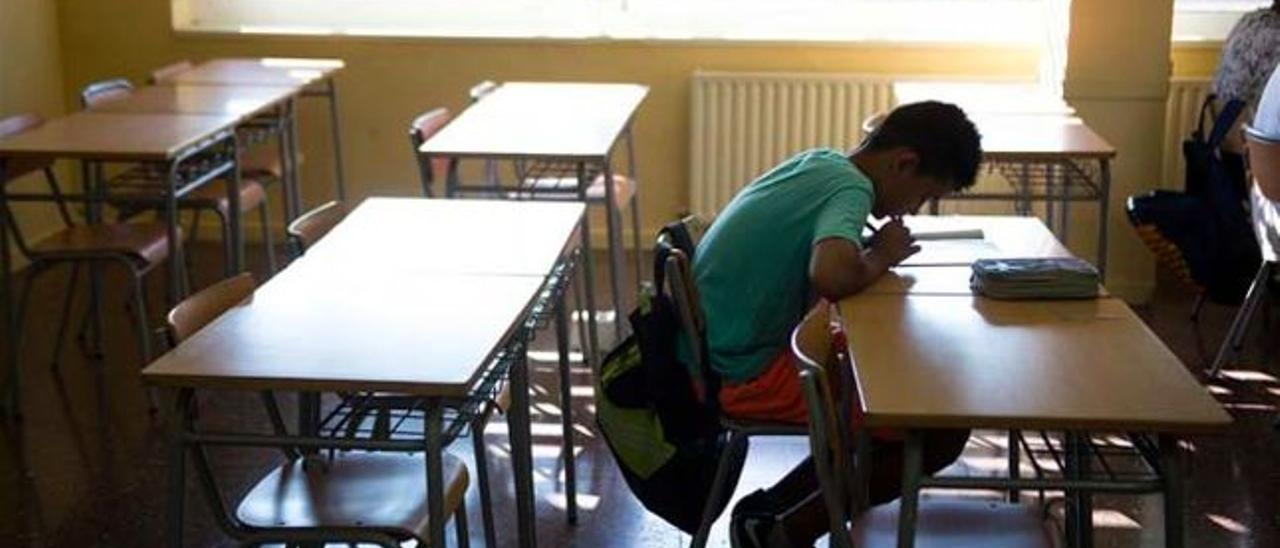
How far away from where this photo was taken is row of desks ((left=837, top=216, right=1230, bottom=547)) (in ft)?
7.61

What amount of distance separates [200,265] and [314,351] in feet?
12.2

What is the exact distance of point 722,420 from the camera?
3119 millimetres

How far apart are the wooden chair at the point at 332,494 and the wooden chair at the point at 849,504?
0.59 m

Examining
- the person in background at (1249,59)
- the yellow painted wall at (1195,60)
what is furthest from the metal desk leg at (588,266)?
the yellow painted wall at (1195,60)

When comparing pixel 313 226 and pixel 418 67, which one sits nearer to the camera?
pixel 313 226

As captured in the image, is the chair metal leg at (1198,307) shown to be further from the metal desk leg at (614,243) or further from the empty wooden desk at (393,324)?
the empty wooden desk at (393,324)

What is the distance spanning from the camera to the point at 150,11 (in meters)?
6.39

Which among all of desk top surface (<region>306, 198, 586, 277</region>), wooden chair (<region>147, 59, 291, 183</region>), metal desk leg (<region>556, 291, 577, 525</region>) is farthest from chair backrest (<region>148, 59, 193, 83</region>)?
metal desk leg (<region>556, 291, 577, 525</region>)

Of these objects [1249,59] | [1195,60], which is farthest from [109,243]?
[1195,60]

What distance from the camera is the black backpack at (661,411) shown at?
10.2ft

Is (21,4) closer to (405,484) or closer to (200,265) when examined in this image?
(200,265)

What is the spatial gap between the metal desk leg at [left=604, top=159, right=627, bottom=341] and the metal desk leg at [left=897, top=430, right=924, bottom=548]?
2.17 m

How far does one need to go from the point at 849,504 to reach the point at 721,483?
458 mm

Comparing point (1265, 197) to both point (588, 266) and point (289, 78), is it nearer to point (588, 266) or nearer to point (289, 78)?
point (588, 266)
